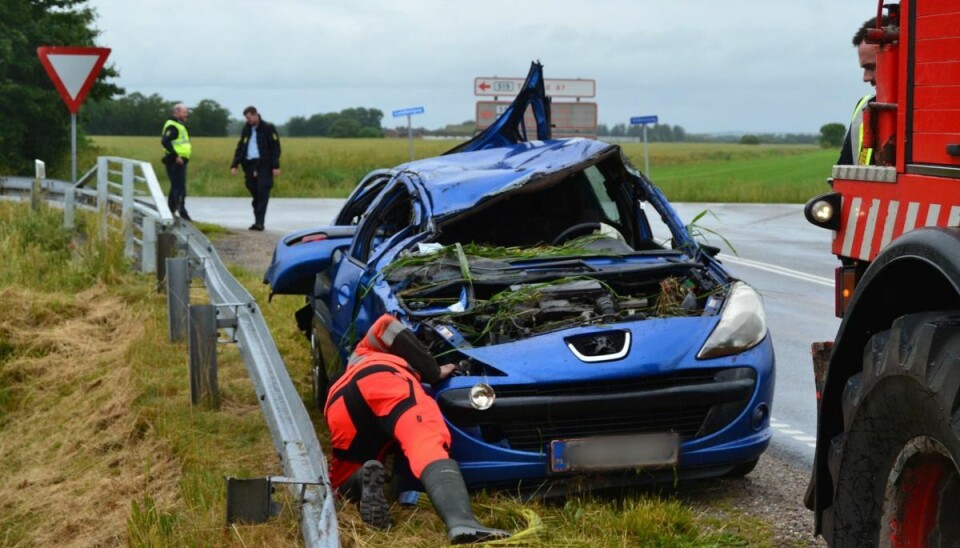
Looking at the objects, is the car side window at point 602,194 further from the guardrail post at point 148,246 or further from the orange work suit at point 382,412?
the guardrail post at point 148,246

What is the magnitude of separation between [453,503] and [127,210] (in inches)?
381

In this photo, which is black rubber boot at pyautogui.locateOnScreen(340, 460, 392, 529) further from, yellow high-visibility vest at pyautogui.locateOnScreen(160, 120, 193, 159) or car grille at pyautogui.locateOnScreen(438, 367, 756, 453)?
yellow high-visibility vest at pyautogui.locateOnScreen(160, 120, 193, 159)

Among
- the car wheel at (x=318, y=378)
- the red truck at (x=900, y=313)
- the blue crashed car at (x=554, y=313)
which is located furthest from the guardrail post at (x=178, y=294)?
the red truck at (x=900, y=313)

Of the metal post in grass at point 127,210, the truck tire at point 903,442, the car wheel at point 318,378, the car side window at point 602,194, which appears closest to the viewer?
the truck tire at point 903,442

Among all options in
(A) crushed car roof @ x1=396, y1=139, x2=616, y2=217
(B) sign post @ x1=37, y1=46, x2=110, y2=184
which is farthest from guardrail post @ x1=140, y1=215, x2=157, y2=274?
(A) crushed car roof @ x1=396, y1=139, x2=616, y2=217

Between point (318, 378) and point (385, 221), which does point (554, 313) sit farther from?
point (318, 378)

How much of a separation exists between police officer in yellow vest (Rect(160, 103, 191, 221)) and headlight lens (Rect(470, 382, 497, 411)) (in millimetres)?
16224

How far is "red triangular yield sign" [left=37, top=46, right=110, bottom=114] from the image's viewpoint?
15.9m

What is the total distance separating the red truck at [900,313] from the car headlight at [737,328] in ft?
5.22

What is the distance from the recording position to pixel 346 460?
583cm

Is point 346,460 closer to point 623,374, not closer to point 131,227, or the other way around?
point 623,374

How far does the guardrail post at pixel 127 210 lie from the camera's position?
45.3 ft

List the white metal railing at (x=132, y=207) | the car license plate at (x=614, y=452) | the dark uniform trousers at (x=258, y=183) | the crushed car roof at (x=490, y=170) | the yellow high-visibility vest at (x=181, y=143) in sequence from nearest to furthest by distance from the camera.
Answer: the car license plate at (x=614, y=452) < the crushed car roof at (x=490, y=170) < the white metal railing at (x=132, y=207) < the dark uniform trousers at (x=258, y=183) < the yellow high-visibility vest at (x=181, y=143)

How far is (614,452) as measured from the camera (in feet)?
19.1
